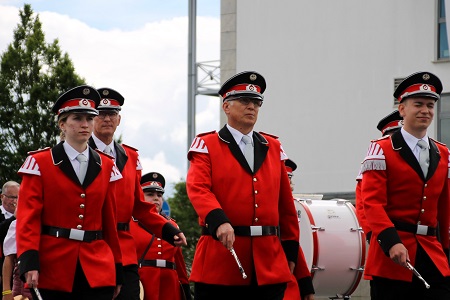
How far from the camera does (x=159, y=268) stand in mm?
14312

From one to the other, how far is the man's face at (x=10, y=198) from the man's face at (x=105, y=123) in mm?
5142

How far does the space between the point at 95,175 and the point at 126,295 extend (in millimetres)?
2039

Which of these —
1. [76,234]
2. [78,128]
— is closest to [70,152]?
[78,128]

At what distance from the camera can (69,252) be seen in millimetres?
9406

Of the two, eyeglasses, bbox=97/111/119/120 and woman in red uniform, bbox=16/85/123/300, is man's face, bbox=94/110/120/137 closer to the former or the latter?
eyeglasses, bbox=97/111/119/120

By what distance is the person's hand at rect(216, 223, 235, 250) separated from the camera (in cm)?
901

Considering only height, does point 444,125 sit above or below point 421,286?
above

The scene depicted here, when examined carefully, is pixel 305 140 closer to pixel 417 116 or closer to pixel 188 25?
pixel 188 25

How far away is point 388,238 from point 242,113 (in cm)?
151

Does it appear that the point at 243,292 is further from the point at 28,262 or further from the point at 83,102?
the point at 83,102

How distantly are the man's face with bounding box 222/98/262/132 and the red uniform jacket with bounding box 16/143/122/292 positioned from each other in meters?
1.17

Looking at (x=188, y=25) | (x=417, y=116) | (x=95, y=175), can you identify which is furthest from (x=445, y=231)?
(x=188, y=25)

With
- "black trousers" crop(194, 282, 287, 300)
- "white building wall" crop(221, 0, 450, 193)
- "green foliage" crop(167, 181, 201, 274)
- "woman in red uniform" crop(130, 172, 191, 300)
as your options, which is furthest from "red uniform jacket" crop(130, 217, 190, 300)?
"green foliage" crop(167, 181, 201, 274)

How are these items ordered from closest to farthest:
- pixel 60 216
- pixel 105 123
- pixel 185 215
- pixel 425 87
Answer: pixel 60 216 < pixel 425 87 < pixel 105 123 < pixel 185 215
